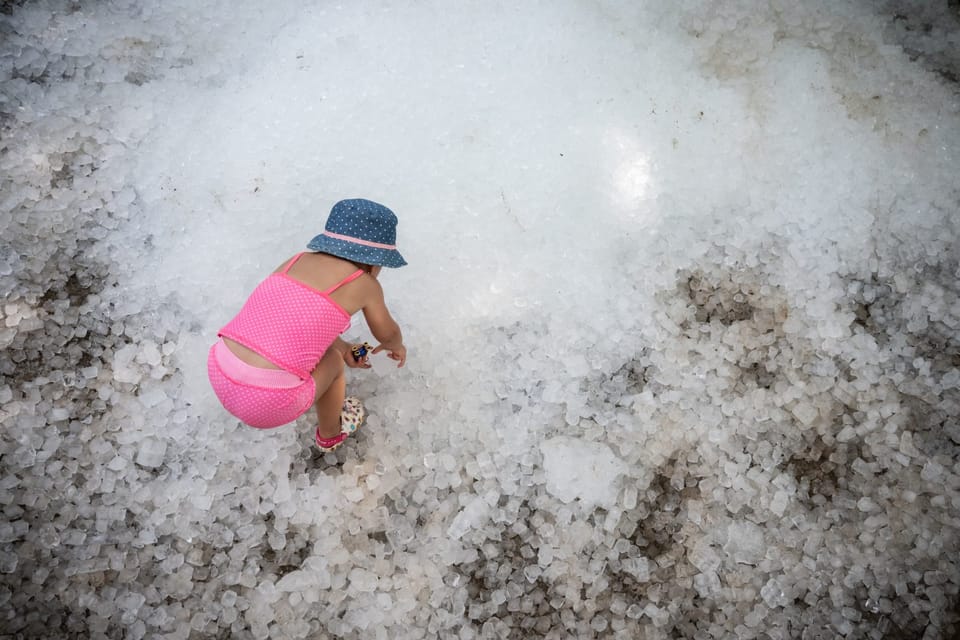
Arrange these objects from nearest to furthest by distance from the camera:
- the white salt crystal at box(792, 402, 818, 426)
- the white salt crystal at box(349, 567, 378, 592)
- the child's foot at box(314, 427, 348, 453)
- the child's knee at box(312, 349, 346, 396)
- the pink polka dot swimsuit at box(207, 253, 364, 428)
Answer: the pink polka dot swimsuit at box(207, 253, 364, 428) < the child's knee at box(312, 349, 346, 396) < the white salt crystal at box(349, 567, 378, 592) < the child's foot at box(314, 427, 348, 453) < the white salt crystal at box(792, 402, 818, 426)

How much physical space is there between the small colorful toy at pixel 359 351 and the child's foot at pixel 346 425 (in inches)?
9.7

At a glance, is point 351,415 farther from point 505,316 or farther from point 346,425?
point 505,316

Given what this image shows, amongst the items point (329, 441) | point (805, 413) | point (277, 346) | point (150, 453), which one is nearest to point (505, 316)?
point (329, 441)

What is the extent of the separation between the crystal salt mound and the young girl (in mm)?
922

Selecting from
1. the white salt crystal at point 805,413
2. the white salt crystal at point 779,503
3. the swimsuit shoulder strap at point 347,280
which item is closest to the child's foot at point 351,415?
the swimsuit shoulder strap at point 347,280

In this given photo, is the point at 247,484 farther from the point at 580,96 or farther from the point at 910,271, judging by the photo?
the point at 910,271

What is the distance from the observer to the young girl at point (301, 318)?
198 cm

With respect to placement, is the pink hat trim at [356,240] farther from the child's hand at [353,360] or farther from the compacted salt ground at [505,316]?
the compacted salt ground at [505,316]

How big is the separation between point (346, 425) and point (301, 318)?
675 mm

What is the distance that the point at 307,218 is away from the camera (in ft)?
8.92

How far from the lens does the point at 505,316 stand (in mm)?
2666

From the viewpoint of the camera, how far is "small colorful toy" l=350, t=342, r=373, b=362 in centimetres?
237

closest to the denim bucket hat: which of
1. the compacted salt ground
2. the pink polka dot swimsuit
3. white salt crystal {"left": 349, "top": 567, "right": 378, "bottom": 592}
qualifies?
the pink polka dot swimsuit

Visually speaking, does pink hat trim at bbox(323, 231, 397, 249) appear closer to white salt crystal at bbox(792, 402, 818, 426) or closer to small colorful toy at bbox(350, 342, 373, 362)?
small colorful toy at bbox(350, 342, 373, 362)
